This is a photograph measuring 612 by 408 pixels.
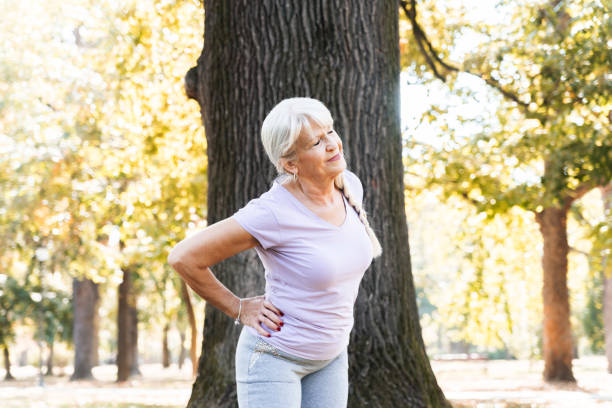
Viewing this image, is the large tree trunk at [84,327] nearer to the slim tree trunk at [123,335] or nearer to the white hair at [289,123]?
the slim tree trunk at [123,335]

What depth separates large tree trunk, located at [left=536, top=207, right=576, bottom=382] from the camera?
17641mm

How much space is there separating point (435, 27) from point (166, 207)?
262 inches

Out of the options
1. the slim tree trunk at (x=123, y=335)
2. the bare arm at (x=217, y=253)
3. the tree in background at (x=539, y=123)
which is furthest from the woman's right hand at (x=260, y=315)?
the slim tree trunk at (x=123, y=335)

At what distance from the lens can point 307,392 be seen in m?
3.16

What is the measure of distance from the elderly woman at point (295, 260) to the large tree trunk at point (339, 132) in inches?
84.7

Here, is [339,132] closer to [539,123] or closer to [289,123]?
[289,123]

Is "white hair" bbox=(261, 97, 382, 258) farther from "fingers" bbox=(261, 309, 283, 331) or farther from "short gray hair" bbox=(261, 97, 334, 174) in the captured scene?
"fingers" bbox=(261, 309, 283, 331)

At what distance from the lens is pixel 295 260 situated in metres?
3.03

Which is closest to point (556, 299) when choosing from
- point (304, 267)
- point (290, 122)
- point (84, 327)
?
point (304, 267)

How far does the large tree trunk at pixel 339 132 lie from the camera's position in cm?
529

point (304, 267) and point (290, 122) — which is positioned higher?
point (290, 122)

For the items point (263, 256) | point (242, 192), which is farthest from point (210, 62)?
point (263, 256)

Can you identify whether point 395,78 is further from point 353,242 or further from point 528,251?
point 528,251

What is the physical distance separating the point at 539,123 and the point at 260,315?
10.6 meters
